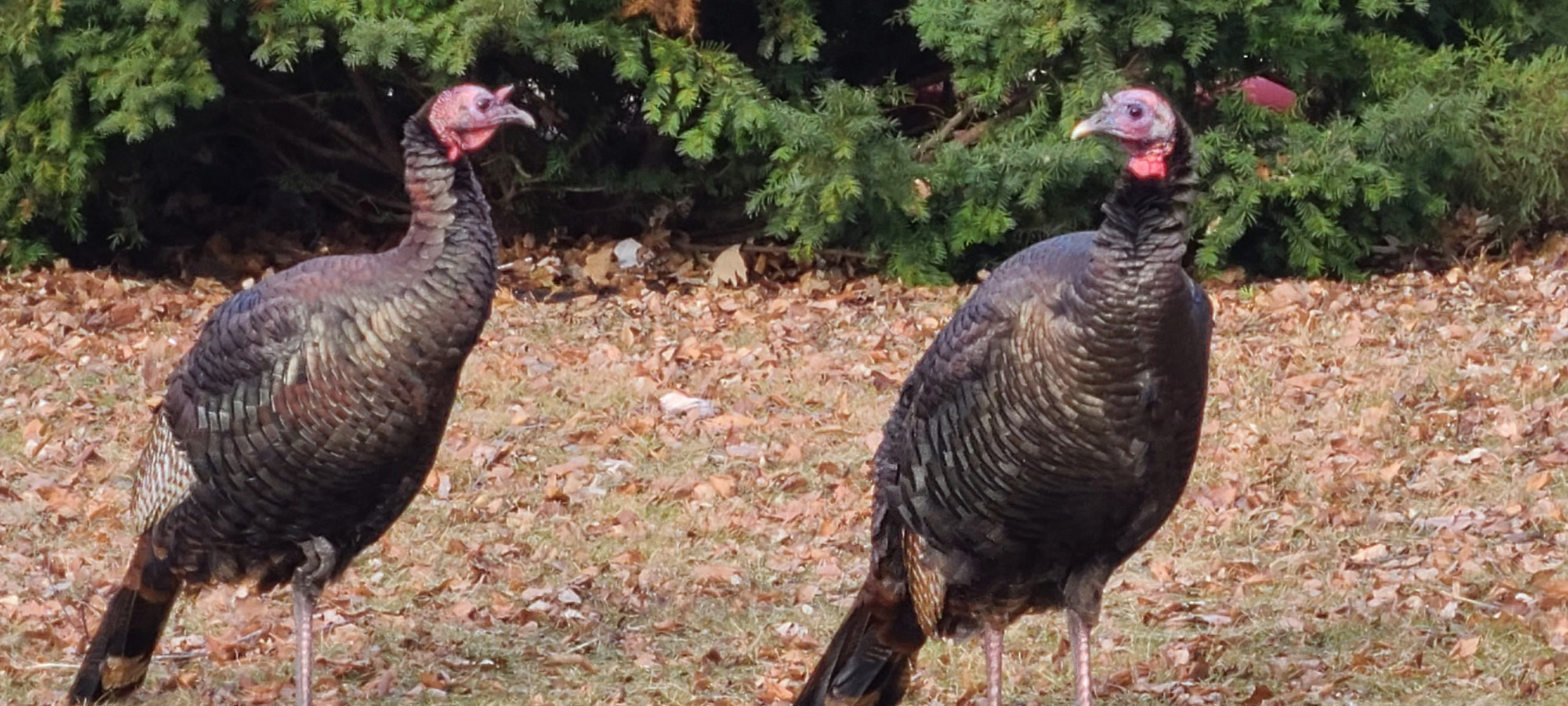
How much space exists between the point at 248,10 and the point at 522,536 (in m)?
3.80

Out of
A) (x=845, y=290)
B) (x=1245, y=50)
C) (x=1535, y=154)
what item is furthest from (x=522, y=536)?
(x=1535, y=154)

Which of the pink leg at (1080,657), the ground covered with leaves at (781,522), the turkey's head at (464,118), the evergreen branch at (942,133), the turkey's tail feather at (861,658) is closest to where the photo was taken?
the pink leg at (1080,657)

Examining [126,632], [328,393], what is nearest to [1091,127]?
[328,393]

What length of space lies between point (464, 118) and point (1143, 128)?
164 cm

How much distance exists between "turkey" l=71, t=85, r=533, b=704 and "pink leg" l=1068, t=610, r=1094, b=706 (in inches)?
61.8

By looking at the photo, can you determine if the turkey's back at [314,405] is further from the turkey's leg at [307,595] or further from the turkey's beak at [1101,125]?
the turkey's beak at [1101,125]

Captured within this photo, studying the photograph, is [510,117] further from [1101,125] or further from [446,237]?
[1101,125]

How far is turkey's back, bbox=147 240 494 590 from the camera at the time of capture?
4488 mm

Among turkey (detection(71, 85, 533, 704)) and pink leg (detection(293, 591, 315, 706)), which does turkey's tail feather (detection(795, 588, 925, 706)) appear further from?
pink leg (detection(293, 591, 315, 706))

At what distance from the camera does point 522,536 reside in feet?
21.7

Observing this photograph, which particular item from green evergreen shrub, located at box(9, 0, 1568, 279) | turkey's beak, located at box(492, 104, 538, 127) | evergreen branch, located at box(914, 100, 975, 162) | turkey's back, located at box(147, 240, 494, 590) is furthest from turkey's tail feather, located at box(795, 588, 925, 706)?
evergreen branch, located at box(914, 100, 975, 162)

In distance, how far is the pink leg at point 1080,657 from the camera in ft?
14.7

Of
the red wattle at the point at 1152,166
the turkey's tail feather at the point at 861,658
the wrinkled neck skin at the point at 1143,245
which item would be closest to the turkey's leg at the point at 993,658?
the turkey's tail feather at the point at 861,658

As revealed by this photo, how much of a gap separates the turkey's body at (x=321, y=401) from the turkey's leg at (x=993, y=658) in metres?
1.42
